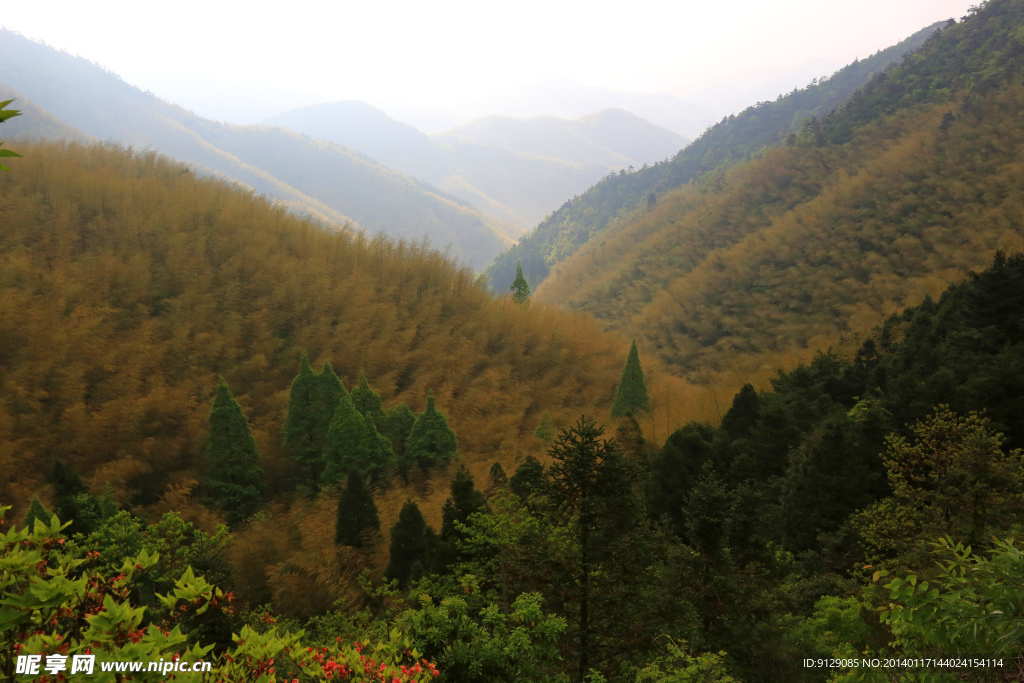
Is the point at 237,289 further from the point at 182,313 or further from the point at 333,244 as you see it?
the point at 333,244

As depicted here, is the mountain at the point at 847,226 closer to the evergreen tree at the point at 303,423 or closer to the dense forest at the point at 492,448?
the dense forest at the point at 492,448

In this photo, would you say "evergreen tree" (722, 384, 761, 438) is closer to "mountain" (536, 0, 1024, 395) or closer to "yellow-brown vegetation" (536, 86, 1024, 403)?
"yellow-brown vegetation" (536, 86, 1024, 403)

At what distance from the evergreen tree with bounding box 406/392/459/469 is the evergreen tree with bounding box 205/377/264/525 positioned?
5.12 m

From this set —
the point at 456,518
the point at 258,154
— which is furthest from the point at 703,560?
the point at 258,154

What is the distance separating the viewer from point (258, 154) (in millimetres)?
146000

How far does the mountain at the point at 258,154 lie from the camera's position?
364ft

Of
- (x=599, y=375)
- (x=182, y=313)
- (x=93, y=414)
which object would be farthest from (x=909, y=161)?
(x=93, y=414)

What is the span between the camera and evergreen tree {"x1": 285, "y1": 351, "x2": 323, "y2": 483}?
59.3 feet

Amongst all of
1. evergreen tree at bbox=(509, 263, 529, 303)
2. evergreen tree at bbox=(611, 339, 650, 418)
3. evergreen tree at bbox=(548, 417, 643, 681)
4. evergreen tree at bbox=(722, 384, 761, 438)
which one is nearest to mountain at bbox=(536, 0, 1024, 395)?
evergreen tree at bbox=(611, 339, 650, 418)

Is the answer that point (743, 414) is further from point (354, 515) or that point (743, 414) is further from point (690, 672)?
point (690, 672)

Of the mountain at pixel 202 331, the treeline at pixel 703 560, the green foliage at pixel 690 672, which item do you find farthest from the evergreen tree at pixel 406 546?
the green foliage at pixel 690 672

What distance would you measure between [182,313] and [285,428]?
27.4 feet

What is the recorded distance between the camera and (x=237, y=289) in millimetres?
24000

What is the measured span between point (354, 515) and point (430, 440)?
16.2ft
